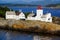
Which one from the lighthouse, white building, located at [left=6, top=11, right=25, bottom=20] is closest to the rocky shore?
white building, located at [left=6, top=11, right=25, bottom=20]

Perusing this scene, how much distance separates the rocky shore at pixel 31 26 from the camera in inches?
858

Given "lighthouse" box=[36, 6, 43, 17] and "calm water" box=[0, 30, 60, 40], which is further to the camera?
"lighthouse" box=[36, 6, 43, 17]

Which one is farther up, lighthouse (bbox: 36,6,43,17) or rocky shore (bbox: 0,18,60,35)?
lighthouse (bbox: 36,6,43,17)

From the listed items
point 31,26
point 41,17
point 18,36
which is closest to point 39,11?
point 41,17

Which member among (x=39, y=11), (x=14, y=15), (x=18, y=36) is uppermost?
(x=39, y=11)

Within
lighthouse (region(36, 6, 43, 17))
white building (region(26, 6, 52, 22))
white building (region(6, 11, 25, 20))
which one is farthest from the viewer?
white building (region(6, 11, 25, 20))

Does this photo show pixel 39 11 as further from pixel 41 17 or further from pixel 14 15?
pixel 14 15

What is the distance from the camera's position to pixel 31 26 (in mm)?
22484

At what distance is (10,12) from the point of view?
79.4 ft

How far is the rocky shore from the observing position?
2178 cm

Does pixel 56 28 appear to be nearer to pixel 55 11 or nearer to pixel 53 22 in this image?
pixel 53 22

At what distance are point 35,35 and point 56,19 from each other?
9.55ft

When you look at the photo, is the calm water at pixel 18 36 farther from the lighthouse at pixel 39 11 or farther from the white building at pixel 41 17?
the lighthouse at pixel 39 11

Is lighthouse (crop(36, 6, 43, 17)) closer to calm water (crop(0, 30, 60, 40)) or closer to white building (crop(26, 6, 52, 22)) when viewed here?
white building (crop(26, 6, 52, 22))
